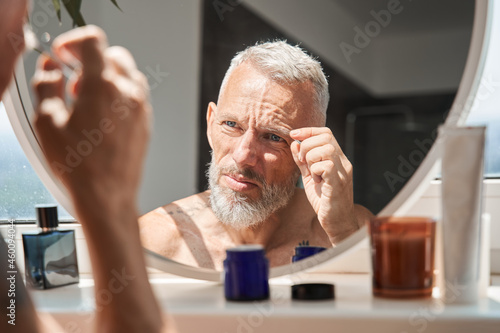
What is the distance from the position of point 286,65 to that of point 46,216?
0.35 metres

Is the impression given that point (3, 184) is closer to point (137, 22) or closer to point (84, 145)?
point (137, 22)

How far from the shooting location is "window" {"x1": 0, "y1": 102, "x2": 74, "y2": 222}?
86cm

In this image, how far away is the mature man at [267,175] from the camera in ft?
2.20

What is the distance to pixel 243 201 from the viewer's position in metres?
0.71

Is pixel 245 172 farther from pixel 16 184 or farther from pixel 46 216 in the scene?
pixel 16 184

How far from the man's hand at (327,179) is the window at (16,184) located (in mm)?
390

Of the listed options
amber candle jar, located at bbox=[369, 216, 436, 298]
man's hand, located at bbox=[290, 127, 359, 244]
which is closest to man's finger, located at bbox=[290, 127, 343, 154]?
man's hand, located at bbox=[290, 127, 359, 244]

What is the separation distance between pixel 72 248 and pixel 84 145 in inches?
17.4

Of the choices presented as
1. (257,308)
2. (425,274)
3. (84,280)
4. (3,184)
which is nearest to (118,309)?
(257,308)

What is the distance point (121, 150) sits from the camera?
1.23 ft

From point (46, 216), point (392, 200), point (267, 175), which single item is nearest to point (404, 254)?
point (392, 200)

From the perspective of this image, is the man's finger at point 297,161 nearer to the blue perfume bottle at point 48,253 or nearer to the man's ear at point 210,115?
the man's ear at point 210,115

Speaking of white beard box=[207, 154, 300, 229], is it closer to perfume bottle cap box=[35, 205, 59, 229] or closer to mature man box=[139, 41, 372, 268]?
mature man box=[139, 41, 372, 268]

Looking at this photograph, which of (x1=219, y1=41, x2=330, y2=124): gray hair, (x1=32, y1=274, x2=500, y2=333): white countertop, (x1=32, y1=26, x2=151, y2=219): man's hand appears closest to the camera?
(x1=32, y1=26, x2=151, y2=219): man's hand
